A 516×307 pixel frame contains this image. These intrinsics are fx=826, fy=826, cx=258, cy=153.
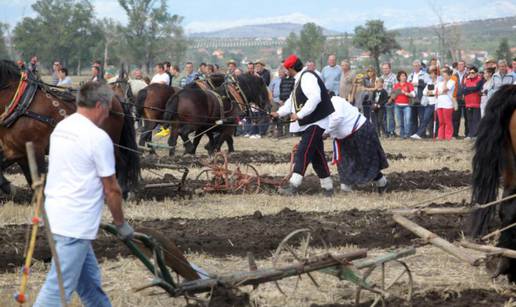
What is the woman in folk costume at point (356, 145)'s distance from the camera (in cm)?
1103

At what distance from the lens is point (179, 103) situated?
15.3 meters

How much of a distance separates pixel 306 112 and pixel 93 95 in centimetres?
568

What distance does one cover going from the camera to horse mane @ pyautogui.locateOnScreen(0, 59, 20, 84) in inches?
386

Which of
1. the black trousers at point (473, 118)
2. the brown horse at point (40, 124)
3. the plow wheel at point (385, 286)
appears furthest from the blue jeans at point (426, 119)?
the plow wheel at point (385, 286)

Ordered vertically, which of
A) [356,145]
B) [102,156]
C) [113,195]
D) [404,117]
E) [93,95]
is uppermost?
[93,95]

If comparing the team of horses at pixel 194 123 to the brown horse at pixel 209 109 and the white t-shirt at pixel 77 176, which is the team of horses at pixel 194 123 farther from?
the white t-shirt at pixel 77 176

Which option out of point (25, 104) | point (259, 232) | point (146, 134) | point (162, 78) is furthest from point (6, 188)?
point (162, 78)

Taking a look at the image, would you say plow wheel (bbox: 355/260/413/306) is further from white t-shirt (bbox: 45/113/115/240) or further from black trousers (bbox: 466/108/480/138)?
black trousers (bbox: 466/108/480/138)

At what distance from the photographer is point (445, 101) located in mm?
19453

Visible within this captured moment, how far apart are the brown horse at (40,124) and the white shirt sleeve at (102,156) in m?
5.01

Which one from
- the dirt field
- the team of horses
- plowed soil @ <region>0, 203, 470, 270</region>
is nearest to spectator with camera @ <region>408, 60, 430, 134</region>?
the team of horses

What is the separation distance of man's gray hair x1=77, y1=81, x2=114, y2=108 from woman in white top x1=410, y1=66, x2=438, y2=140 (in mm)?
15454

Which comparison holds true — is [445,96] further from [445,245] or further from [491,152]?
[445,245]

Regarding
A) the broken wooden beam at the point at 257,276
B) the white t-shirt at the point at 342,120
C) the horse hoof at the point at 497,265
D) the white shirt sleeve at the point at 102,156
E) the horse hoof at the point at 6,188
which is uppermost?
the white shirt sleeve at the point at 102,156
